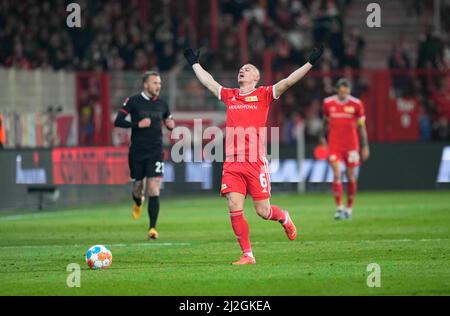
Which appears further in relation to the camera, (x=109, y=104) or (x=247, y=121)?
(x=109, y=104)

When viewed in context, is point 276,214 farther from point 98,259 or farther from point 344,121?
point 344,121

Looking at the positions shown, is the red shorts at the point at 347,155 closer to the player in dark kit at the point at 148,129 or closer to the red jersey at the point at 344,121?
the red jersey at the point at 344,121

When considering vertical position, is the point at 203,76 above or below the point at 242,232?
above

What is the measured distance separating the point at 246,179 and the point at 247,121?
0.69 meters

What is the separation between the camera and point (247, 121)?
14109 mm

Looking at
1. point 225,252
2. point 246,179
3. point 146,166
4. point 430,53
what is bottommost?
point 225,252

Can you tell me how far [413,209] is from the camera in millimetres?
23750

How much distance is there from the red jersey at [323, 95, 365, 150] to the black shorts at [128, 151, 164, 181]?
489 centimetres

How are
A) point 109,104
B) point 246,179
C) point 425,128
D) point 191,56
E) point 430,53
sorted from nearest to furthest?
point 246,179 < point 191,56 < point 109,104 < point 425,128 < point 430,53

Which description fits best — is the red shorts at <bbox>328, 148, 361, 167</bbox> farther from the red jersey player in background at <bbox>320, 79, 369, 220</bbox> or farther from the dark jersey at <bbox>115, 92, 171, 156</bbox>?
the dark jersey at <bbox>115, 92, 171, 156</bbox>

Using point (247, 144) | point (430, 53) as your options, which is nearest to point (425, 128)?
point (430, 53)

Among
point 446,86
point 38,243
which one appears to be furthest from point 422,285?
A: point 446,86

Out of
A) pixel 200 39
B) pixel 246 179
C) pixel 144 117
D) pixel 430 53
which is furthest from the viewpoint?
pixel 200 39

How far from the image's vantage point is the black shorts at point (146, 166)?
1852cm
